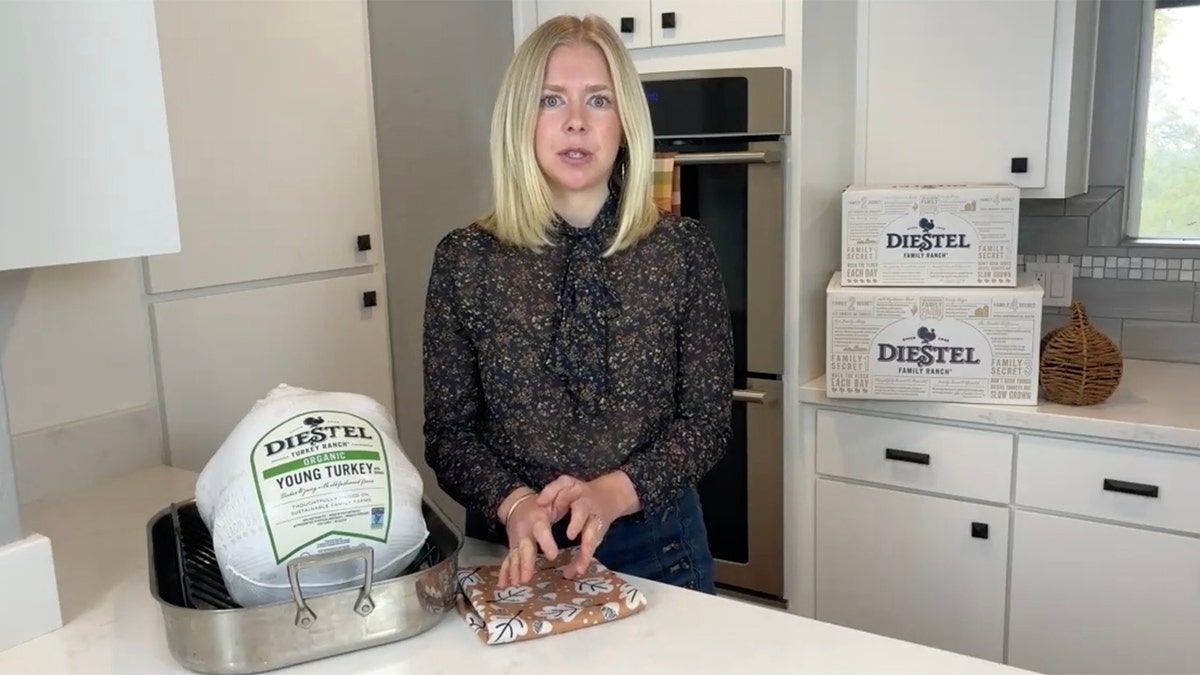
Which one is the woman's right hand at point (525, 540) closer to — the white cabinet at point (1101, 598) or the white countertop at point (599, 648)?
the white countertop at point (599, 648)

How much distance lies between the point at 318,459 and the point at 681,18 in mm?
1716

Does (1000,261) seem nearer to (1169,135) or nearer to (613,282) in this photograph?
(1169,135)

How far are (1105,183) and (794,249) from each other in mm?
836

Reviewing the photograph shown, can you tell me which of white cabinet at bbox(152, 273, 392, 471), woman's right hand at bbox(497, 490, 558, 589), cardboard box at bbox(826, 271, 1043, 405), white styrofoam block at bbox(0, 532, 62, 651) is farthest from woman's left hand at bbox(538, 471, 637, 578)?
cardboard box at bbox(826, 271, 1043, 405)

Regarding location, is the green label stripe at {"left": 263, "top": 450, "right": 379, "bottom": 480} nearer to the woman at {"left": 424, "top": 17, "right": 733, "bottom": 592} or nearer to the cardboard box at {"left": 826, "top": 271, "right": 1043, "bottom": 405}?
the woman at {"left": 424, "top": 17, "right": 733, "bottom": 592}

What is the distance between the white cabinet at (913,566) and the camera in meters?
2.17

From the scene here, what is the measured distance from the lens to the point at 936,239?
2.15 m

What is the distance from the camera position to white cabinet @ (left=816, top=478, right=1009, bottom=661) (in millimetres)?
2172

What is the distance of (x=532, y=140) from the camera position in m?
1.36

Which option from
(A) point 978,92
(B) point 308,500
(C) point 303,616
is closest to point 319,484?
(B) point 308,500

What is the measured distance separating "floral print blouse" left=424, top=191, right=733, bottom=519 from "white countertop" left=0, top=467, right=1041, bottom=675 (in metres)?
0.25

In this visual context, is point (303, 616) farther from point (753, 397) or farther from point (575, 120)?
point (753, 397)

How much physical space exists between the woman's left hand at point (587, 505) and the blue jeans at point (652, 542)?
0.31 feet

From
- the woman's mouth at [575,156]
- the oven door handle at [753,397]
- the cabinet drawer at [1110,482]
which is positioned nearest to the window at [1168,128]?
the cabinet drawer at [1110,482]
